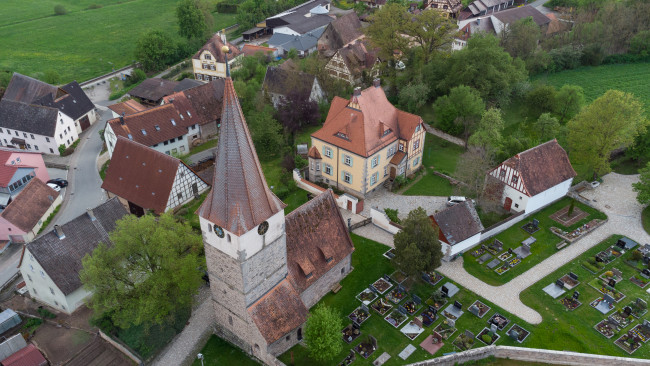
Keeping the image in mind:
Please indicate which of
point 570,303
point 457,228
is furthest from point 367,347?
point 570,303

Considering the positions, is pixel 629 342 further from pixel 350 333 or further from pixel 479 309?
pixel 350 333

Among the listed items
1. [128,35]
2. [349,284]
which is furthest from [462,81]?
[128,35]

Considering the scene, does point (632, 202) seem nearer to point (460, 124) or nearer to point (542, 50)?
point (460, 124)

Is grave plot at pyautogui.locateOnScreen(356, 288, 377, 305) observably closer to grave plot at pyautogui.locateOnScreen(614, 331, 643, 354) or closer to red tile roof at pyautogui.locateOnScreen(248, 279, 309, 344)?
red tile roof at pyautogui.locateOnScreen(248, 279, 309, 344)

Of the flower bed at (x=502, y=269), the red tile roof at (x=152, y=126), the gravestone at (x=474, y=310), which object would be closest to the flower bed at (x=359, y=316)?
the gravestone at (x=474, y=310)

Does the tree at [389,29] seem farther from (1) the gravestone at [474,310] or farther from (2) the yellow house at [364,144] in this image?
(1) the gravestone at [474,310]
